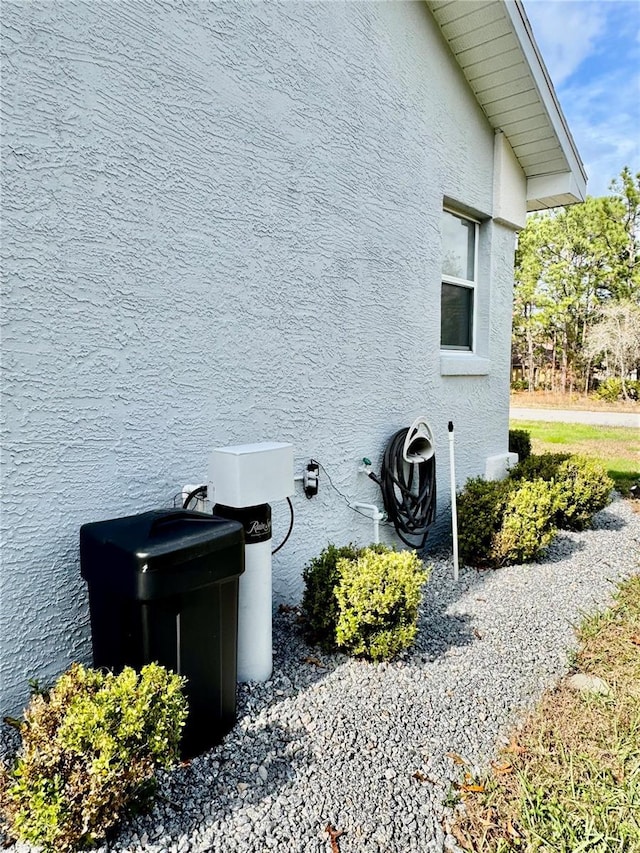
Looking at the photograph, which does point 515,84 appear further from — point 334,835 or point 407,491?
point 334,835

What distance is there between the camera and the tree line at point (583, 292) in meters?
26.2

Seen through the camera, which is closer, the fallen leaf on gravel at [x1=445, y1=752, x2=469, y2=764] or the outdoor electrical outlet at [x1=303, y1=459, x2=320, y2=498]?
the fallen leaf on gravel at [x1=445, y1=752, x2=469, y2=764]

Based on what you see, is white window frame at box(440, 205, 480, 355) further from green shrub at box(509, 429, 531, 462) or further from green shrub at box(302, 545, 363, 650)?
green shrub at box(302, 545, 363, 650)

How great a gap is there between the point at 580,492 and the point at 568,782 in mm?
4520

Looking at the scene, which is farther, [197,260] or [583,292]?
[583,292]

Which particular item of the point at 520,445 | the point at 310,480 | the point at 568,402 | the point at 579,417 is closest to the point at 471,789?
the point at 310,480

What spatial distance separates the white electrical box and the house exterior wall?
47 centimetres

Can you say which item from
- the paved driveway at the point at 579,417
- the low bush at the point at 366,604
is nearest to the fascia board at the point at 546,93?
the low bush at the point at 366,604

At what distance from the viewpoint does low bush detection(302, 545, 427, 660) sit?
348cm

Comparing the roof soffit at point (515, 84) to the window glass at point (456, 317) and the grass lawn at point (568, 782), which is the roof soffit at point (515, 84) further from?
the grass lawn at point (568, 782)

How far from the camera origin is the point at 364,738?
2834mm

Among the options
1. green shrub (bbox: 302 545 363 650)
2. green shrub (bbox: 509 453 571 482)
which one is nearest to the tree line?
green shrub (bbox: 509 453 571 482)

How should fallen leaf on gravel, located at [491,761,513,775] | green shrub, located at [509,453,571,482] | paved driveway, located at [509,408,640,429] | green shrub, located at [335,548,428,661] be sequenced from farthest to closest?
paved driveway, located at [509,408,640,429] < green shrub, located at [509,453,571,482] < green shrub, located at [335,548,428,661] < fallen leaf on gravel, located at [491,761,513,775]

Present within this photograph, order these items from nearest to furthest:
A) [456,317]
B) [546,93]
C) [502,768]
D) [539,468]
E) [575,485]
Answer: [502,768] → [546,93] → [575,485] → [456,317] → [539,468]
